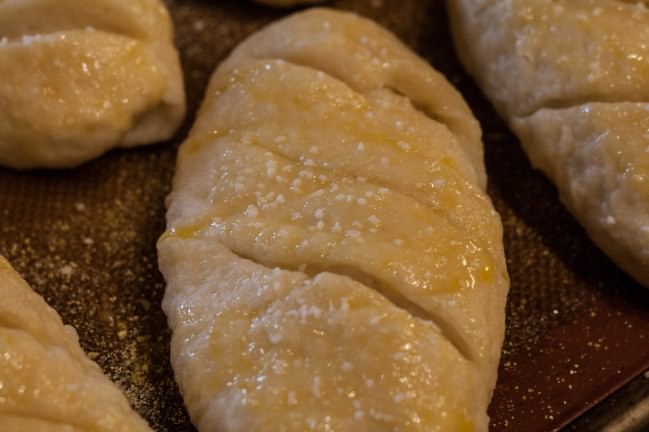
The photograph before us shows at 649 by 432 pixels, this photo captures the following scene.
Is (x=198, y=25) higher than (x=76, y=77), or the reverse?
(x=76, y=77)

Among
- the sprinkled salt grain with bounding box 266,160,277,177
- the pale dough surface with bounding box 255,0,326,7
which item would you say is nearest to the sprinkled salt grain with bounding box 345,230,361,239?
the sprinkled salt grain with bounding box 266,160,277,177

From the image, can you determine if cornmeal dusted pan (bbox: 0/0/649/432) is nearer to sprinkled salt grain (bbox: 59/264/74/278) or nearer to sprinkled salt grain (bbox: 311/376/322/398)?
sprinkled salt grain (bbox: 59/264/74/278)

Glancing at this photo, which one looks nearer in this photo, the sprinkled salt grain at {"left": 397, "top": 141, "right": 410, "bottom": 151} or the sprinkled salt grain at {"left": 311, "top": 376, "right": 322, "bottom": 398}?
the sprinkled salt grain at {"left": 311, "top": 376, "right": 322, "bottom": 398}

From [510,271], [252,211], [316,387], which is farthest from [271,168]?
[510,271]

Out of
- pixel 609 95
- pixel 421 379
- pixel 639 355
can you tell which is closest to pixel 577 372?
pixel 639 355

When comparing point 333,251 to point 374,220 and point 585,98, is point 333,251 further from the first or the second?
point 585,98

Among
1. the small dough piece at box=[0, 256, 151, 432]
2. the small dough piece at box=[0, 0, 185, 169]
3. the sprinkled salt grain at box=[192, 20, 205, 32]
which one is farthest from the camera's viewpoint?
the sprinkled salt grain at box=[192, 20, 205, 32]

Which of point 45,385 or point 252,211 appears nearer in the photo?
point 45,385
